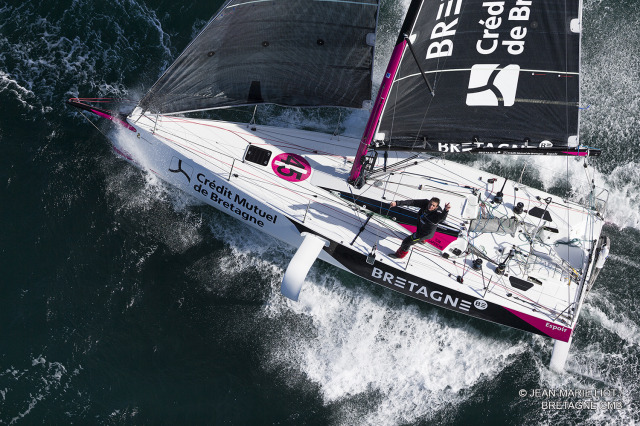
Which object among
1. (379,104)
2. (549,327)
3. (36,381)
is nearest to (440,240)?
(549,327)

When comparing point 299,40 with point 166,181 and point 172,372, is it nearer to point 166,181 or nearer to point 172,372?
point 166,181

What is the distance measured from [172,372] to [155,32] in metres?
8.20

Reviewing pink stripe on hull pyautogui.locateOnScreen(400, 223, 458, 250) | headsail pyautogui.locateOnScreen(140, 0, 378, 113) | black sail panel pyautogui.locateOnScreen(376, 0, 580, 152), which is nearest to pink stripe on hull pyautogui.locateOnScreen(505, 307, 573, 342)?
pink stripe on hull pyautogui.locateOnScreen(400, 223, 458, 250)

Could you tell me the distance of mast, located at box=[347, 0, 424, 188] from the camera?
9445 millimetres

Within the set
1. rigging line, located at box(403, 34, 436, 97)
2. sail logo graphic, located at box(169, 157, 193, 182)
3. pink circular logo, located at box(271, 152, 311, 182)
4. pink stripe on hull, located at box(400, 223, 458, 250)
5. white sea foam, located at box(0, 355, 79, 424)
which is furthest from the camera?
sail logo graphic, located at box(169, 157, 193, 182)

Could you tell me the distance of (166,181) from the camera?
1282 centimetres

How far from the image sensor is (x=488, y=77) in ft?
31.6

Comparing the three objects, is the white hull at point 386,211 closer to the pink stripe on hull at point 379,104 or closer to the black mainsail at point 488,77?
the pink stripe on hull at point 379,104

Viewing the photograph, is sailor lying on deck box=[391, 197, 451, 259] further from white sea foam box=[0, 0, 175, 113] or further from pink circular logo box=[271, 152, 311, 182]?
white sea foam box=[0, 0, 175, 113]

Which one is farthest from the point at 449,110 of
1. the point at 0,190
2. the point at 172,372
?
the point at 0,190

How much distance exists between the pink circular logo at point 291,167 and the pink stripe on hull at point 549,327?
15.9 ft

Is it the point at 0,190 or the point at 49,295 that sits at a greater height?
the point at 0,190

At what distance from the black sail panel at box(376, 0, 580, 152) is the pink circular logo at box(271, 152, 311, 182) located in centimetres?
252

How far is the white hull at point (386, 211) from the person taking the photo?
1080cm
